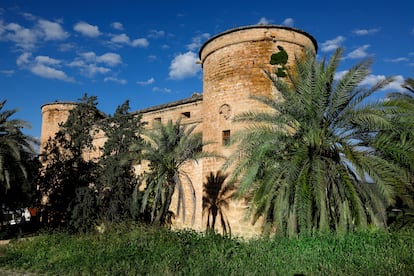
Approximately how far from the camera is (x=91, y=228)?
13422mm

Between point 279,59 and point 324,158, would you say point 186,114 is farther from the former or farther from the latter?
point 324,158

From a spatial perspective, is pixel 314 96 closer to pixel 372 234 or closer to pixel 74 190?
pixel 372 234

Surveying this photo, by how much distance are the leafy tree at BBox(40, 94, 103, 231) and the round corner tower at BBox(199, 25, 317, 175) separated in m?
4.94

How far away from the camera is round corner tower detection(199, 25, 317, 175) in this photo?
1257 cm

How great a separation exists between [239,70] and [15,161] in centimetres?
999

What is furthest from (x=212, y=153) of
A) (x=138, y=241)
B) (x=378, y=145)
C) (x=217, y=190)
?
(x=378, y=145)

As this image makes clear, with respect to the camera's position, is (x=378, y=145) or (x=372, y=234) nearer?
(x=372, y=234)

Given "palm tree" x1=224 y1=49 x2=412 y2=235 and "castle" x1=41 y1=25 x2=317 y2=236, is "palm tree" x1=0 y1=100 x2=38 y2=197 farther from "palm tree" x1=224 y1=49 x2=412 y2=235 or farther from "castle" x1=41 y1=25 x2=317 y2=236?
"palm tree" x1=224 y1=49 x2=412 y2=235

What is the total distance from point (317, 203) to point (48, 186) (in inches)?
460

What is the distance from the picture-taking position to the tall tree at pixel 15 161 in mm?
13258

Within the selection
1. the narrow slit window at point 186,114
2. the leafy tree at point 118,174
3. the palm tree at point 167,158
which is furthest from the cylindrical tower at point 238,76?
the narrow slit window at point 186,114

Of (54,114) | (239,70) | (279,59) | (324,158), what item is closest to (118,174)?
(239,70)

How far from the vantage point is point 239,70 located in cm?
1280

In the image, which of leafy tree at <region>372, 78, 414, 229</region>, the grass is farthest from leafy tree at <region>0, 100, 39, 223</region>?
A: leafy tree at <region>372, 78, 414, 229</region>
